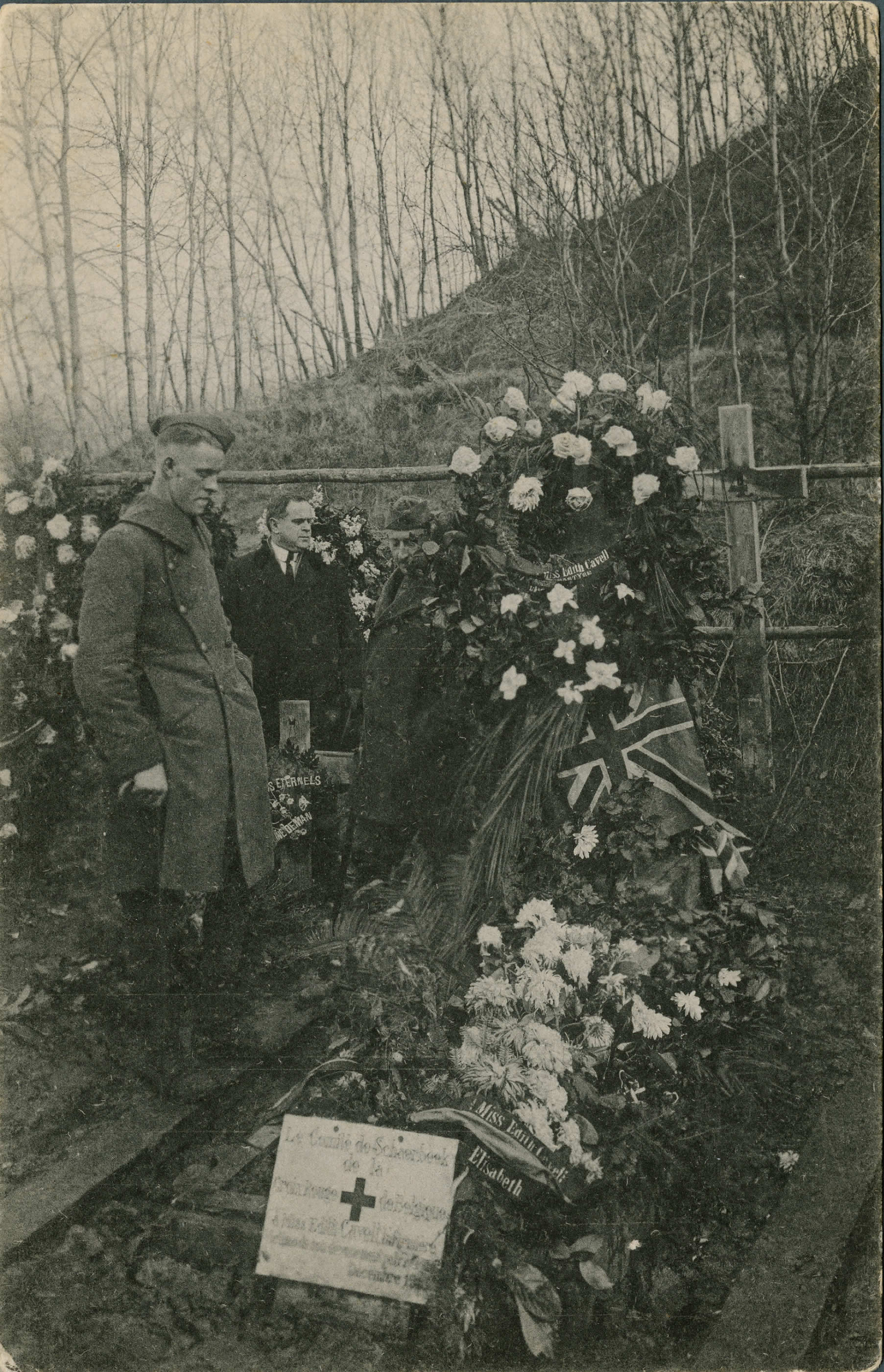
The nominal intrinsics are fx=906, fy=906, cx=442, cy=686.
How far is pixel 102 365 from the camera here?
3100 millimetres

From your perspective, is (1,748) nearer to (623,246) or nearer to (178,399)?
(178,399)

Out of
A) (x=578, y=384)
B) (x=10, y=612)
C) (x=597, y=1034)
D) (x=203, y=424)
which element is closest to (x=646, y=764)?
(x=597, y=1034)

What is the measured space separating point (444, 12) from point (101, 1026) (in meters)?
3.49

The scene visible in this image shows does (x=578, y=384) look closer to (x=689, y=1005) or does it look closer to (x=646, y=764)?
(x=646, y=764)

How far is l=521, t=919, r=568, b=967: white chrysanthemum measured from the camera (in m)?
2.82

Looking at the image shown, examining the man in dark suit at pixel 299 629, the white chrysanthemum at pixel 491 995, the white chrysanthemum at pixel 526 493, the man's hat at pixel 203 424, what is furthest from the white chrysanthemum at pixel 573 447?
the white chrysanthemum at pixel 491 995

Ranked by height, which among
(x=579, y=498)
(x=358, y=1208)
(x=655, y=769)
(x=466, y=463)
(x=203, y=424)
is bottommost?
(x=358, y=1208)

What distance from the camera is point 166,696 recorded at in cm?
282

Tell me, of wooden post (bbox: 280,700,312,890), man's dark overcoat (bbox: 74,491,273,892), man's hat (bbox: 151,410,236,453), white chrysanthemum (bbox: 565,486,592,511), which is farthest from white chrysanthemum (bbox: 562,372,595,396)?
wooden post (bbox: 280,700,312,890)

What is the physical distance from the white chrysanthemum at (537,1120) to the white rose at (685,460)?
204 centimetres

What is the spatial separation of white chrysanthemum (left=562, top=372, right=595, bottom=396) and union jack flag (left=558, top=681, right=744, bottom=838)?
39.2 inches

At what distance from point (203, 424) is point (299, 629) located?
2.55 ft

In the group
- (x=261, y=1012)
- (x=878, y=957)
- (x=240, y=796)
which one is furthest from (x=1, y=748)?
(x=878, y=957)

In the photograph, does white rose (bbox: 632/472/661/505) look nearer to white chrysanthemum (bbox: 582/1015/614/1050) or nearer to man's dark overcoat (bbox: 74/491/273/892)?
man's dark overcoat (bbox: 74/491/273/892)
